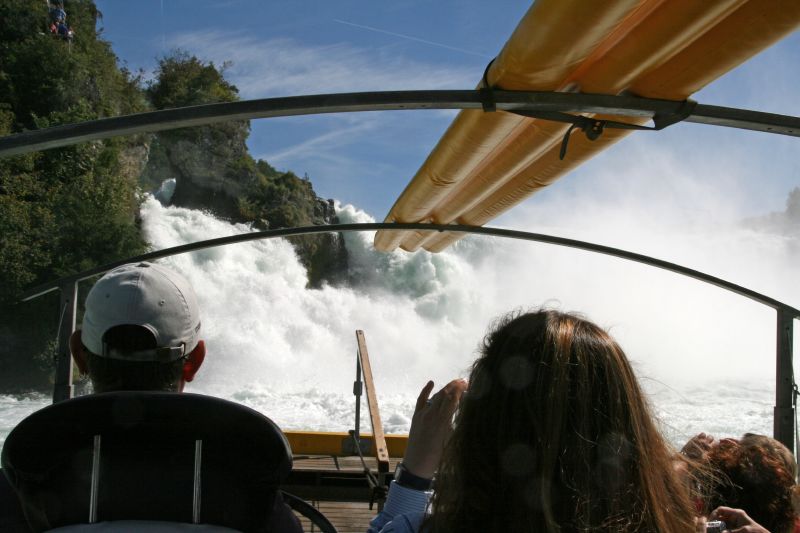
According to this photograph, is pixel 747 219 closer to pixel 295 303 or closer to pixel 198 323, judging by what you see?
pixel 295 303

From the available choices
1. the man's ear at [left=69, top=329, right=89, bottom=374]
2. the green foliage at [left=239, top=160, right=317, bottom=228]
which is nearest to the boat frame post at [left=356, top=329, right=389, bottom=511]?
the man's ear at [left=69, top=329, right=89, bottom=374]

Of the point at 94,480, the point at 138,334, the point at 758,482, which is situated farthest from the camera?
the point at 758,482

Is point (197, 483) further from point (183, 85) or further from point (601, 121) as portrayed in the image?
point (183, 85)

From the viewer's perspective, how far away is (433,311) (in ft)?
97.3

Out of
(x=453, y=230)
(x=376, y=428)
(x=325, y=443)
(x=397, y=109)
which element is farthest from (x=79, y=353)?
(x=325, y=443)

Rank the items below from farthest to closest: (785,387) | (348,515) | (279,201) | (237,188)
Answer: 1. (279,201)
2. (237,188)
3. (348,515)
4. (785,387)

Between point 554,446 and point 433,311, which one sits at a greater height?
point 433,311

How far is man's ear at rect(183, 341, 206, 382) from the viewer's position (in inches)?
53.2

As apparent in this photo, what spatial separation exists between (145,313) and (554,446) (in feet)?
2.33

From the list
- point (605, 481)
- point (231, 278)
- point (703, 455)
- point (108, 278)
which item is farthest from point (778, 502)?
point (231, 278)

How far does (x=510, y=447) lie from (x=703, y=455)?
101 cm

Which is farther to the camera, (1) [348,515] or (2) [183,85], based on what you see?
(2) [183,85]

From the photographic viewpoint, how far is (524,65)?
2.25m

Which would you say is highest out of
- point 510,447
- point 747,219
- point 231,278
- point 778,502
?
point 747,219
